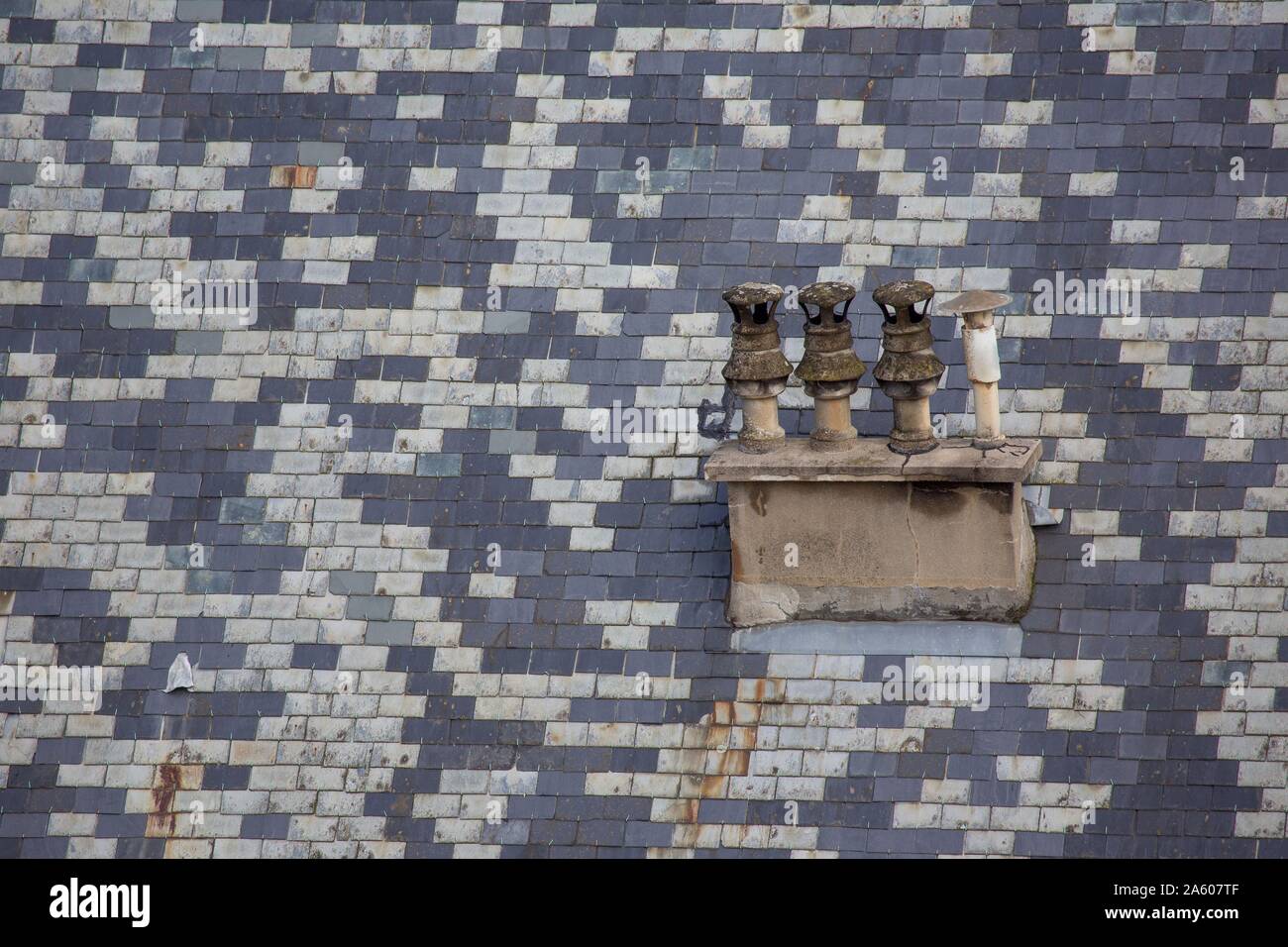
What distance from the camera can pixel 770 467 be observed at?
13.0 metres

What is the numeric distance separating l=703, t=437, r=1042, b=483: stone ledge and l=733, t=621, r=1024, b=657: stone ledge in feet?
4.23

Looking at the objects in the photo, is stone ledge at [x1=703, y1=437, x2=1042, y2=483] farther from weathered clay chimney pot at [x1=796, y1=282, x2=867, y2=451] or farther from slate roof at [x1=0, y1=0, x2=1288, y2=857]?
slate roof at [x1=0, y1=0, x2=1288, y2=857]

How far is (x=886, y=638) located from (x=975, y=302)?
2743mm

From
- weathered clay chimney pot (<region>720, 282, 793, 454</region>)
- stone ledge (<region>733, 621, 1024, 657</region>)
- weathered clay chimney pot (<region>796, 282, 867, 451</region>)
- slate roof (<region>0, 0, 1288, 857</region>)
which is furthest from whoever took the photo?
stone ledge (<region>733, 621, 1024, 657</region>)

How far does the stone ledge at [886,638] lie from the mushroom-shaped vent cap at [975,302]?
2.49 metres

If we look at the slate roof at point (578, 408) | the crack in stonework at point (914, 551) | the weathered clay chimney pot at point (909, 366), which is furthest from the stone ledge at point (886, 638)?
the weathered clay chimney pot at point (909, 366)

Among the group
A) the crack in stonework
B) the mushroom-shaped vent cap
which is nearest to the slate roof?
the crack in stonework

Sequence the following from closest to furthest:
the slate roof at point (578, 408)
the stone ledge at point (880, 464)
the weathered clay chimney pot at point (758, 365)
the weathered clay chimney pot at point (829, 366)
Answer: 1. the stone ledge at point (880, 464)
2. the weathered clay chimney pot at point (829, 366)
3. the weathered clay chimney pot at point (758, 365)
4. the slate roof at point (578, 408)

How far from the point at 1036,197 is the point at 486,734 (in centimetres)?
644

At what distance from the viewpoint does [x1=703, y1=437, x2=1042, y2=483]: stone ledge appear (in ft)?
41.9

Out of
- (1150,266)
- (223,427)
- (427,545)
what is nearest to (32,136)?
(223,427)

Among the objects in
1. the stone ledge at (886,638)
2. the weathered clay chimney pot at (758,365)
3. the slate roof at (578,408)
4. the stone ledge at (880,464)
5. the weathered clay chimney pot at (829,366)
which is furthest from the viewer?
the stone ledge at (886,638)

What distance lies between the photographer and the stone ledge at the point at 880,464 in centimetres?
1277

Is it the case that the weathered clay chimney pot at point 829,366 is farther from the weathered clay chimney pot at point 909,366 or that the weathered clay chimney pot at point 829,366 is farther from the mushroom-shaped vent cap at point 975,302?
the mushroom-shaped vent cap at point 975,302
